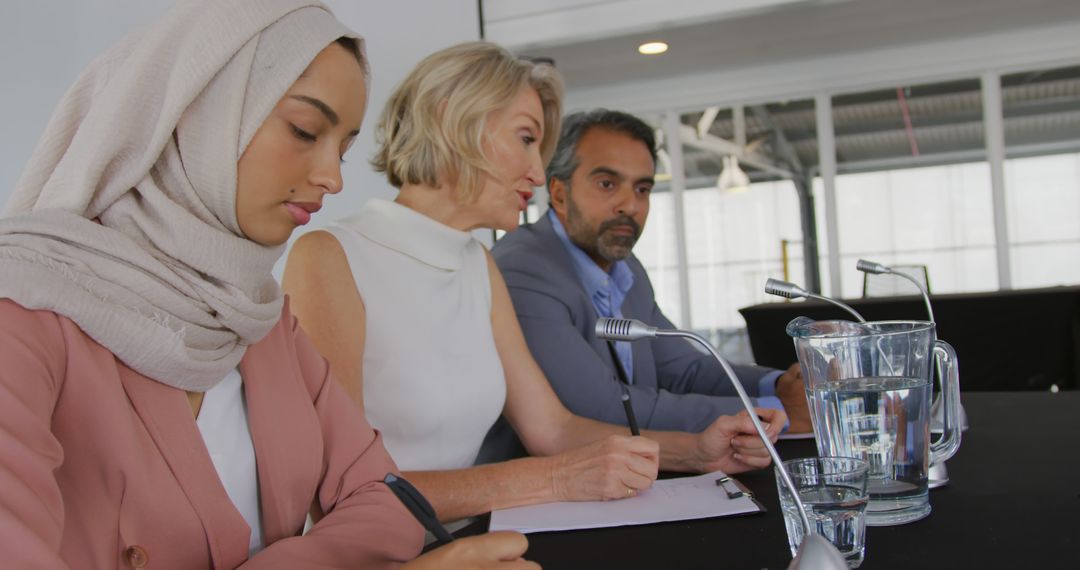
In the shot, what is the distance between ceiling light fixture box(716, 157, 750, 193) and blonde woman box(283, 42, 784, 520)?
16.3 feet

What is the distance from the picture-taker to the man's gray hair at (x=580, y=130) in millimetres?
2330

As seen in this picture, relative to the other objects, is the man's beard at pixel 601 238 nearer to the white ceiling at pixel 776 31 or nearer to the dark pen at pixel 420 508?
the dark pen at pixel 420 508

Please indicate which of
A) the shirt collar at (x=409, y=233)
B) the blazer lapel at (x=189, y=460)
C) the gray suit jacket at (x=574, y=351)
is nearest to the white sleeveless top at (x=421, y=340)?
the shirt collar at (x=409, y=233)

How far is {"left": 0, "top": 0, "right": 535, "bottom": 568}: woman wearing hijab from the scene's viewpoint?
2.67 ft

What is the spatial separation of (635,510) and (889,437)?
13.1 inches

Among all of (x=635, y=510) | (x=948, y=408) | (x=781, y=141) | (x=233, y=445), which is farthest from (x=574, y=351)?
(x=781, y=141)

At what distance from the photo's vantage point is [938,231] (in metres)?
6.26

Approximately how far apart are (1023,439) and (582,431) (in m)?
0.75

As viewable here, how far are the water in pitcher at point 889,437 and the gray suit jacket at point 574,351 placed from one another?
0.68m

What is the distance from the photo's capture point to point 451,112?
1.72m

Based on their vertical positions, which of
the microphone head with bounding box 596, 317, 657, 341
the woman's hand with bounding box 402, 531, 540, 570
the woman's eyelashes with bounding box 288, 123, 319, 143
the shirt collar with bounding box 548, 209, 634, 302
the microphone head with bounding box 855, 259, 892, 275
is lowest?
the woman's hand with bounding box 402, 531, 540, 570

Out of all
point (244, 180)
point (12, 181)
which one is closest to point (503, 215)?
point (244, 180)

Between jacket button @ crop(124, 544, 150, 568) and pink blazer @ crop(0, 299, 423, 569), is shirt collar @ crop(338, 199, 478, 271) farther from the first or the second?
jacket button @ crop(124, 544, 150, 568)

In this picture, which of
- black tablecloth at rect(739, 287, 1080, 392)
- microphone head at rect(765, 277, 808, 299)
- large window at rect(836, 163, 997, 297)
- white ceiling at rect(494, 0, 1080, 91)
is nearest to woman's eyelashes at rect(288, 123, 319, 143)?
microphone head at rect(765, 277, 808, 299)
